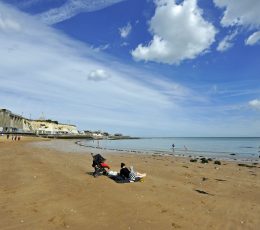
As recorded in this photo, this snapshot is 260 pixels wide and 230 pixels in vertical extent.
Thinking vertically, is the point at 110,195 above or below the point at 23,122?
below

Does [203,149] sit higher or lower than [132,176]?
higher

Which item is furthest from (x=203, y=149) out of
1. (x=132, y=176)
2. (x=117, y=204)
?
(x=117, y=204)

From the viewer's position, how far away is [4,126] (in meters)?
128

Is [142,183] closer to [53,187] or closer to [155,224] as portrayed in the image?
[53,187]

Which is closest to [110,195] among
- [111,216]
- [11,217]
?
[111,216]

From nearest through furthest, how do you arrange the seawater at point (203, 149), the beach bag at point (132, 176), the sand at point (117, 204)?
the sand at point (117, 204) < the beach bag at point (132, 176) < the seawater at point (203, 149)

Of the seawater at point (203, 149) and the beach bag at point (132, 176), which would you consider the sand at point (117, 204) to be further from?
the seawater at point (203, 149)

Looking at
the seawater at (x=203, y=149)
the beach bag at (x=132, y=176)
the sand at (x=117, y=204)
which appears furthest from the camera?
the seawater at (x=203, y=149)

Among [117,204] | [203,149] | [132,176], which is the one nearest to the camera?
[117,204]

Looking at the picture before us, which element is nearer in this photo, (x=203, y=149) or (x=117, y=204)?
(x=117, y=204)

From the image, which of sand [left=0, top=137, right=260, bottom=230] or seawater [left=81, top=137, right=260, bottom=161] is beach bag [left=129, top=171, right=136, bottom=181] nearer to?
sand [left=0, top=137, right=260, bottom=230]

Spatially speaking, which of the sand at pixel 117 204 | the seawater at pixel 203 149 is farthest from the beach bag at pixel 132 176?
the seawater at pixel 203 149

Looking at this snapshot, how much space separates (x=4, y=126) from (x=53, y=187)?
125858 mm

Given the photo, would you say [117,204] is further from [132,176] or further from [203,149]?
[203,149]
